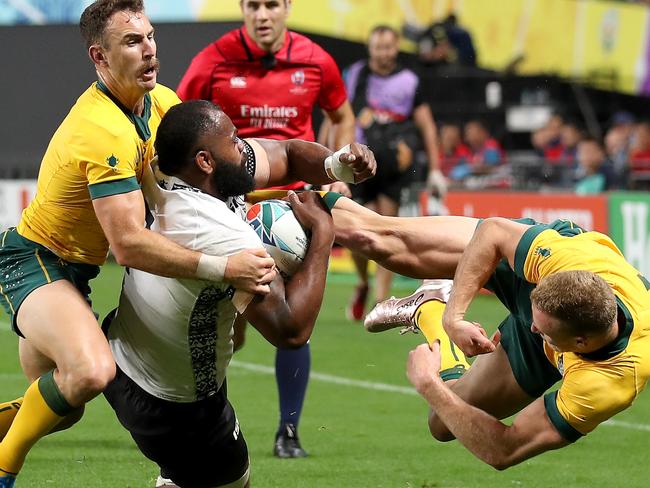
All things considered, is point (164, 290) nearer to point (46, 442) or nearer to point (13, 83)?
point (46, 442)

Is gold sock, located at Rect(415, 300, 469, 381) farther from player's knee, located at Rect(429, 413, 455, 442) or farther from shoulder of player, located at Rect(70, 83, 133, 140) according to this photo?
shoulder of player, located at Rect(70, 83, 133, 140)

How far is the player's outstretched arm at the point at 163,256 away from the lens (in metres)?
4.62

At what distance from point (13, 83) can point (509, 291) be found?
47.6 ft

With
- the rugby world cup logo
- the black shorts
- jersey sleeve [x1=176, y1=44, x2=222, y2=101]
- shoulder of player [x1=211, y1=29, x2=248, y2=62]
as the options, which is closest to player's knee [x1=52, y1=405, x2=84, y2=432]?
the black shorts

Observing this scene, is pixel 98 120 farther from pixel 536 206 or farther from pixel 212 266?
pixel 536 206

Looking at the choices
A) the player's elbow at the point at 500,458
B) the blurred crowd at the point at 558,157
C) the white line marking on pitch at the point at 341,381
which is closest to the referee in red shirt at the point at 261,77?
the white line marking on pitch at the point at 341,381

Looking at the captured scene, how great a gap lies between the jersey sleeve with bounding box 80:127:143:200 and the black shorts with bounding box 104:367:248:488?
72 centimetres

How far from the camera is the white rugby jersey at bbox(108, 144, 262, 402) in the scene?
4.71 meters

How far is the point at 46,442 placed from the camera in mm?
7262

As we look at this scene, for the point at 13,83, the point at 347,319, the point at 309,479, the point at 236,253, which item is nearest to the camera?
the point at 236,253

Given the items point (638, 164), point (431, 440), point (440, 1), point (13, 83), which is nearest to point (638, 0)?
point (440, 1)

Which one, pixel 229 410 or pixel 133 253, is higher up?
pixel 133 253

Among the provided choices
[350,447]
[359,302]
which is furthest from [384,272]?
[350,447]

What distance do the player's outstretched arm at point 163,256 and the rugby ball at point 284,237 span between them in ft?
1.72
